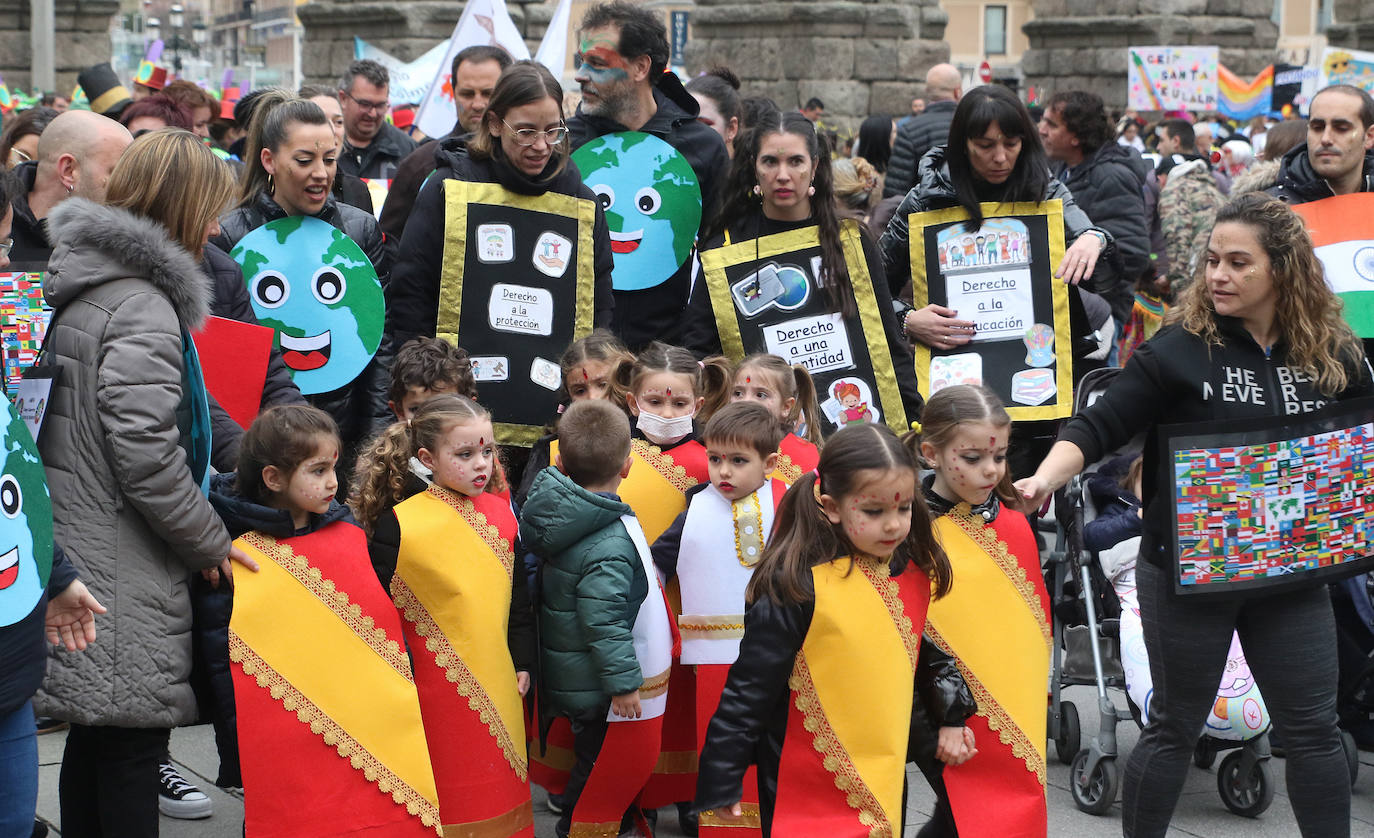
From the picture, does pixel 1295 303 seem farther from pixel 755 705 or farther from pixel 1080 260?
pixel 755 705

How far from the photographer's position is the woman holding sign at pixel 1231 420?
409 cm

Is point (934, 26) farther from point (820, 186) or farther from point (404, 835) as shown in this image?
point (404, 835)

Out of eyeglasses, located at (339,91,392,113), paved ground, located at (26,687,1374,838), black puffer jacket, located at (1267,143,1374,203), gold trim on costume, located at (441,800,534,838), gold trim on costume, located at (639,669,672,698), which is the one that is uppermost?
eyeglasses, located at (339,91,392,113)

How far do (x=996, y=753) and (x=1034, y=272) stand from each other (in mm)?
2138

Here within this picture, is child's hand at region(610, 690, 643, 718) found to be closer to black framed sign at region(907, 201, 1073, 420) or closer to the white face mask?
the white face mask

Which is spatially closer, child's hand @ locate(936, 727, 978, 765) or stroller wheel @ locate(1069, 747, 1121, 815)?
child's hand @ locate(936, 727, 978, 765)

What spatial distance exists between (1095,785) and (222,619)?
9.30 ft

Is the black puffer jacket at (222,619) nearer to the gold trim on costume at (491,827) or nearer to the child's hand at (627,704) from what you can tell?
the gold trim on costume at (491,827)

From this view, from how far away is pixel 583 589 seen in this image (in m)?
4.34

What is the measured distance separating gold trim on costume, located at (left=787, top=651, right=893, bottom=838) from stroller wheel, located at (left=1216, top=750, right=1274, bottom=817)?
6.38ft

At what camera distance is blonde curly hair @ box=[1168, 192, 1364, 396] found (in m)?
4.09

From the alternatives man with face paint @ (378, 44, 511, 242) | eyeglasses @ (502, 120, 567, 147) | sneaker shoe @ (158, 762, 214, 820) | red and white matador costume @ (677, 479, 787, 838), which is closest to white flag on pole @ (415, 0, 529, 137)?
man with face paint @ (378, 44, 511, 242)

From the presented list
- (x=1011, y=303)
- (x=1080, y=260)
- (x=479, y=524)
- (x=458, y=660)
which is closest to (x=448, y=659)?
(x=458, y=660)

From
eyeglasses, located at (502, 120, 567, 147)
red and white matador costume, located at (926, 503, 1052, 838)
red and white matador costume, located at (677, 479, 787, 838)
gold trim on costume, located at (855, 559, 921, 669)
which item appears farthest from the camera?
eyeglasses, located at (502, 120, 567, 147)
